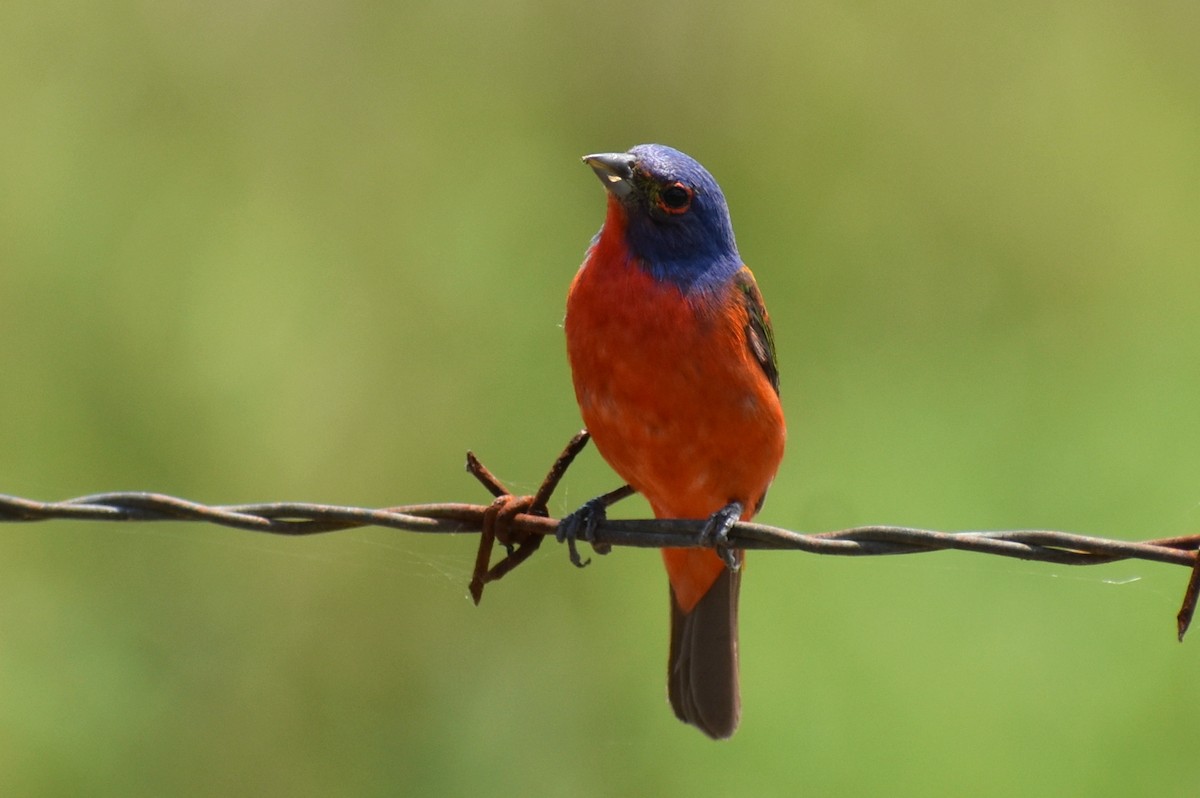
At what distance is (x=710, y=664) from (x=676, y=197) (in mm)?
1431

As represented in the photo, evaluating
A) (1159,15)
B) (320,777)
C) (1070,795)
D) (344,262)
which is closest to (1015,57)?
(1159,15)

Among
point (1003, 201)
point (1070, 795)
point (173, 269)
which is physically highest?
point (1003, 201)

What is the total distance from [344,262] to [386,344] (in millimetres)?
593

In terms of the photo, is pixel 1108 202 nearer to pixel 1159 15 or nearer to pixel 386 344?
pixel 1159 15

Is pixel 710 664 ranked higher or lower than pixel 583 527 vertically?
lower

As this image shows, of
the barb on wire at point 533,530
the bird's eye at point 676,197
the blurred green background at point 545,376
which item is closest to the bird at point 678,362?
the bird's eye at point 676,197

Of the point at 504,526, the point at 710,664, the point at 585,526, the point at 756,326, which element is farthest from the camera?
the point at 710,664

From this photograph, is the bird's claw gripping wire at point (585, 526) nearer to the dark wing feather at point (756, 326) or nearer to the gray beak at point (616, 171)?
the dark wing feather at point (756, 326)

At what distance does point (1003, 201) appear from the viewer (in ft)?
29.1

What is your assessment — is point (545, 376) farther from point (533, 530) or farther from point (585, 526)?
point (533, 530)

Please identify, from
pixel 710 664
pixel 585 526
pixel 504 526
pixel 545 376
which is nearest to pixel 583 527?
pixel 585 526

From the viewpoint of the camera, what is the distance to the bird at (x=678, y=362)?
14.6 ft

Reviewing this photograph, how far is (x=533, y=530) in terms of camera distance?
12.2ft

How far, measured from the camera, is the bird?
4.45m
